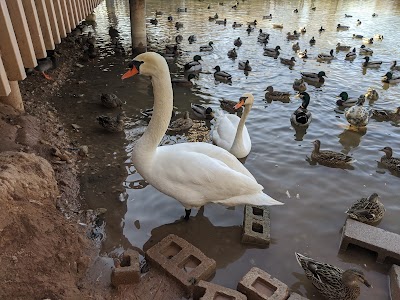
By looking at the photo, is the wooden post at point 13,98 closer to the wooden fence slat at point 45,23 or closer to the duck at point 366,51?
the wooden fence slat at point 45,23

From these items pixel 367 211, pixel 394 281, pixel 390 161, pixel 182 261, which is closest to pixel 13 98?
pixel 182 261

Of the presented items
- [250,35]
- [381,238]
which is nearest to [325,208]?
[381,238]

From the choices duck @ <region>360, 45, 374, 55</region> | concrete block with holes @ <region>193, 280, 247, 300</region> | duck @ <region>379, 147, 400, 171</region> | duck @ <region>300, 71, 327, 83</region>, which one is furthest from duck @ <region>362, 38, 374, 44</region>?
concrete block with holes @ <region>193, 280, 247, 300</region>

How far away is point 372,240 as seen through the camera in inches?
182

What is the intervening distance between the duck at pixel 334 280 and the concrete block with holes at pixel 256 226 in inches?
26.5

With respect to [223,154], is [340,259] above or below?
below

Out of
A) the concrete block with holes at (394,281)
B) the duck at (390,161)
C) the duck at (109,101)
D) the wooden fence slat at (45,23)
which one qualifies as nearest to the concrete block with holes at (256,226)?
the concrete block with holes at (394,281)

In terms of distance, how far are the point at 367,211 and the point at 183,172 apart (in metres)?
2.84

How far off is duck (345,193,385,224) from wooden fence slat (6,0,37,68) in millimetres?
5486

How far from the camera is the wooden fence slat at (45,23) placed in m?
6.22

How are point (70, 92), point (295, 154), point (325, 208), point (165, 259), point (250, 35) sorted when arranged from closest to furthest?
point (165, 259), point (325, 208), point (295, 154), point (70, 92), point (250, 35)

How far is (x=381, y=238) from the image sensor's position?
15.3 ft

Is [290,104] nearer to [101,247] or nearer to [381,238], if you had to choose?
[381,238]

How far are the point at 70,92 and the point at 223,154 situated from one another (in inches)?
253
